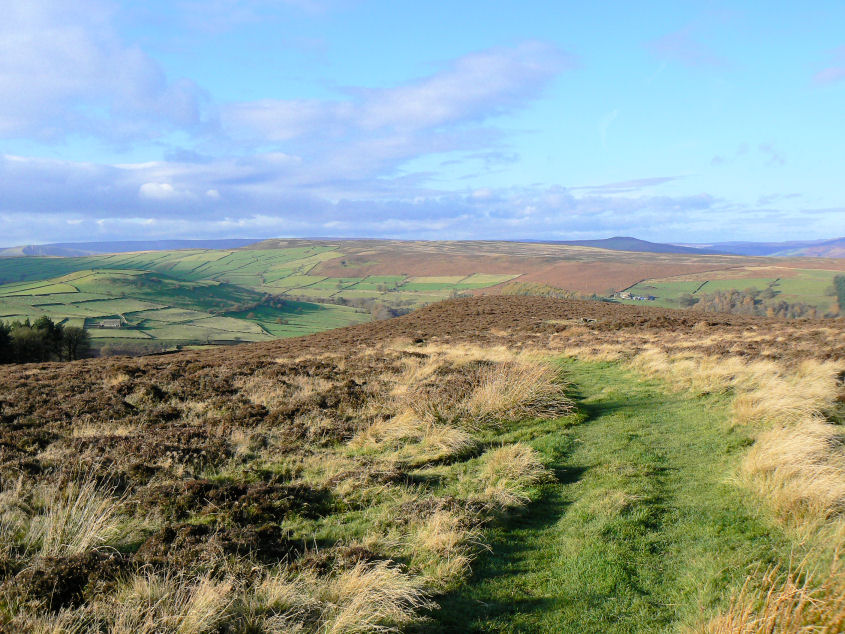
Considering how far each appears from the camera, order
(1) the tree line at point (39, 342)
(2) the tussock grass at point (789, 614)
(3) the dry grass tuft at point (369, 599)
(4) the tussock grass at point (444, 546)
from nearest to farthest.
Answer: (2) the tussock grass at point (789, 614)
(3) the dry grass tuft at point (369, 599)
(4) the tussock grass at point (444, 546)
(1) the tree line at point (39, 342)

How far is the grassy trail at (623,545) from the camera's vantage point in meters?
4.69

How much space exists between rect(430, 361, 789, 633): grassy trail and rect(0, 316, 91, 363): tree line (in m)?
47.6

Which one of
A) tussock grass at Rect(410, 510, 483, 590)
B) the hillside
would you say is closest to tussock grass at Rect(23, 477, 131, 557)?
the hillside

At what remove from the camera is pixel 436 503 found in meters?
6.89

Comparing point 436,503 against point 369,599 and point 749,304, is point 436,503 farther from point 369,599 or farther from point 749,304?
point 749,304

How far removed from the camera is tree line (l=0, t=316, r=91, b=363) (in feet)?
137

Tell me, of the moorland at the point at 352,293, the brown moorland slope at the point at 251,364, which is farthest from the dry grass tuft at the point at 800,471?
the moorland at the point at 352,293

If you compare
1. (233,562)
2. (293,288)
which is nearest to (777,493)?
(233,562)

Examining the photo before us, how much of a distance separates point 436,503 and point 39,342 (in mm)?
50335

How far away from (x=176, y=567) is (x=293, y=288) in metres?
152

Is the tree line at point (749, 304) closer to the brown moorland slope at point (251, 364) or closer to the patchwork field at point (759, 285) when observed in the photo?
the patchwork field at point (759, 285)

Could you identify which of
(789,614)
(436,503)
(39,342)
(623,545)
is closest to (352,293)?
(39,342)

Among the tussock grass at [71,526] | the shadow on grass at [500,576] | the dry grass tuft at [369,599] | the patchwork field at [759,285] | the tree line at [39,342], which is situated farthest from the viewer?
the patchwork field at [759,285]

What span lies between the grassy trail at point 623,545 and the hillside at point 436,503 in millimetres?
29
